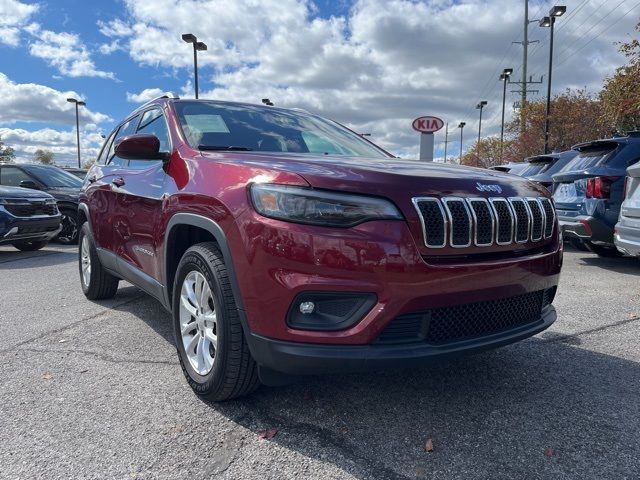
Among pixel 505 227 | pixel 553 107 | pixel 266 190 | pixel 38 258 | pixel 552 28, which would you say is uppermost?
pixel 552 28

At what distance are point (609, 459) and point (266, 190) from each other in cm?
186

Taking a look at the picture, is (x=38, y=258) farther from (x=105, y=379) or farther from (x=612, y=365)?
(x=612, y=365)

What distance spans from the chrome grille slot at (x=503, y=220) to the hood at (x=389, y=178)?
2.0 inches

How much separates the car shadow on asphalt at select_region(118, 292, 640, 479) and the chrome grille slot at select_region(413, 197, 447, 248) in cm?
72

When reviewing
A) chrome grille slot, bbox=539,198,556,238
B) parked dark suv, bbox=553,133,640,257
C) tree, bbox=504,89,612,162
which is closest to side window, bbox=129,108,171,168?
chrome grille slot, bbox=539,198,556,238

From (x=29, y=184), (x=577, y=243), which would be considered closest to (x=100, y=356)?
(x=577, y=243)

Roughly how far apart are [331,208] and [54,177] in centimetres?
1036

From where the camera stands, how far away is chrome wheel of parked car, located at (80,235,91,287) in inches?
195

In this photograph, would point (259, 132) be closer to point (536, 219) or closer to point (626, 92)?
point (536, 219)

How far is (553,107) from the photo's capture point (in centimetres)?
2742

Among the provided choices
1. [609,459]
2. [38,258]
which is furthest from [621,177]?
[38,258]

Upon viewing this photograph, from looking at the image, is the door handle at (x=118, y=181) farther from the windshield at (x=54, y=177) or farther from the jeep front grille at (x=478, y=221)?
the windshield at (x=54, y=177)

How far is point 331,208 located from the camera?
84.0 inches

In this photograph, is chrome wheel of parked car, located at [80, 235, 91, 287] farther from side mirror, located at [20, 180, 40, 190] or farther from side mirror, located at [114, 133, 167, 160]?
side mirror, located at [20, 180, 40, 190]
